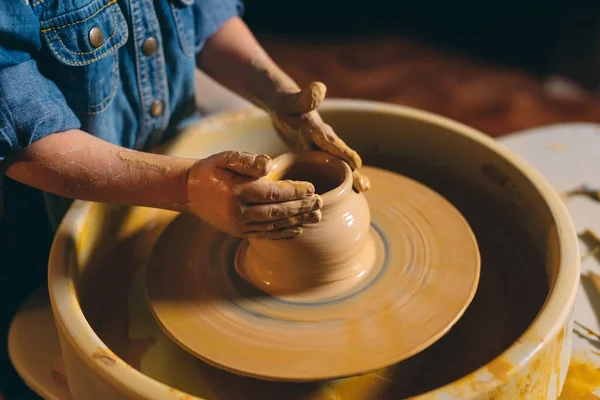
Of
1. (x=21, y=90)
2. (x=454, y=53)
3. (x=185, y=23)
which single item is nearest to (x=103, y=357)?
(x=21, y=90)

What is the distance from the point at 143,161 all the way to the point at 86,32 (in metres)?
0.27

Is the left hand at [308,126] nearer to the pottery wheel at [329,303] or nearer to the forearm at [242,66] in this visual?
the forearm at [242,66]

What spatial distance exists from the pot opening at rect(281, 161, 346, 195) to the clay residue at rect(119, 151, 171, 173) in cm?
22

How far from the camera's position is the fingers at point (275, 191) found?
94 cm

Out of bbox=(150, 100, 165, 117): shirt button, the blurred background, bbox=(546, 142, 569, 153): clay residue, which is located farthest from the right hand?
the blurred background

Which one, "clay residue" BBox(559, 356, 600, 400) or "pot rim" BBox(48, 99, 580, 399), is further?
"clay residue" BBox(559, 356, 600, 400)

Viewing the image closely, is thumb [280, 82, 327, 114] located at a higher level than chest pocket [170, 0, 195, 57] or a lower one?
lower

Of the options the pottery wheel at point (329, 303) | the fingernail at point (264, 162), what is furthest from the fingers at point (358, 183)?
the fingernail at point (264, 162)

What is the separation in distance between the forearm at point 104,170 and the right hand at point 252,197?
5cm

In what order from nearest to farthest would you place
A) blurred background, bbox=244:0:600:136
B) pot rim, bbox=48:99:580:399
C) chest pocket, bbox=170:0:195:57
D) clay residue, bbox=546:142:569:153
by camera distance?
pot rim, bbox=48:99:580:399 < chest pocket, bbox=170:0:195:57 < clay residue, bbox=546:142:569:153 < blurred background, bbox=244:0:600:136

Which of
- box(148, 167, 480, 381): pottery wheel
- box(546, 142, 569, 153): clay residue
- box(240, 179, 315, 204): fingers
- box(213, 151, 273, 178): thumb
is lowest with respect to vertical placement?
box(546, 142, 569, 153): clay residue

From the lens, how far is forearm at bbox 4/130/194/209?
1.01m

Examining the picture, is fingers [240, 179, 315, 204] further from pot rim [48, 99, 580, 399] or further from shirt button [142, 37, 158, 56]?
shirt button [142, 37, 158, 56]

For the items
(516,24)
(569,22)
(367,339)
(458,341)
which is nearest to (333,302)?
(367,339)
